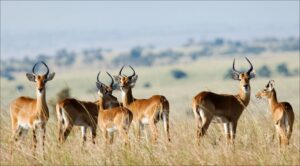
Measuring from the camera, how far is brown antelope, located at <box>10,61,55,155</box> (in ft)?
43.1

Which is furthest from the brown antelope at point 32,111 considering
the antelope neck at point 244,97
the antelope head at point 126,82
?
the antelope neck at point 244,97

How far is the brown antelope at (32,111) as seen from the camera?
13133 millimetres

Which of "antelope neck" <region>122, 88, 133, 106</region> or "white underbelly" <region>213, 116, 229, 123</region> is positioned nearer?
"white underbelly" <region>213, 116, 229, 123</region>

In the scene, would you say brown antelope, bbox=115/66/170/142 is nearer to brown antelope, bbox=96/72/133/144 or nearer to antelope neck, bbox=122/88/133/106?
antelope neck, bbox=122/88/133/106

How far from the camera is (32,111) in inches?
526

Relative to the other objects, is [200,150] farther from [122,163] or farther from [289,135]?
[289,135]

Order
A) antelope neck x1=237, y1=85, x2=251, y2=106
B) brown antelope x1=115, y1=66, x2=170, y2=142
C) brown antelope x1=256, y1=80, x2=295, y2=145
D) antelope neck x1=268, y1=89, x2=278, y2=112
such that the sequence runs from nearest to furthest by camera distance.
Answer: brown antelope x1=256, y1=80, x2=295, y2=145 < antelope neck x1=268, y1=89, x2=278, y2=112 < antelope neck x1=237, y1=85, x2=251, y2=106 < brown antelope x1=115, y1=66, x2=170, y2=142

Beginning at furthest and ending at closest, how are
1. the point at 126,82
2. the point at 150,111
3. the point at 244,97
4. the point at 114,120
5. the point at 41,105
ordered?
1. the point at 126,82
2. the point at 150,111
3. the point at 244,97
4. the point at 114,120
5. the point at 41,105

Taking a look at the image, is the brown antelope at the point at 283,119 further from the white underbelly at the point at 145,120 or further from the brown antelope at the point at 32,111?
the brown antelope at the point at 32,111

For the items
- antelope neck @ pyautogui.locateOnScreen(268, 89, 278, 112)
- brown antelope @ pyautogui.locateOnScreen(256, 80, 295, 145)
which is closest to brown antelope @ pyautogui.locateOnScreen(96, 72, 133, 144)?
brown antelope @ pyautogui.locateOnScreen(256, 80, 295, 145)

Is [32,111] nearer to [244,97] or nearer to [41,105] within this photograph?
[41,105]

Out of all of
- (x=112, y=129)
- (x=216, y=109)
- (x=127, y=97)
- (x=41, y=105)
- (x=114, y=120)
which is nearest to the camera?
(x=41, y=105)

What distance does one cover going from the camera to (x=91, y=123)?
1426cm

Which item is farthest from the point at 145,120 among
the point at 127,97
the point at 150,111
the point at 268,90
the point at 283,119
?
the point at 283,119
